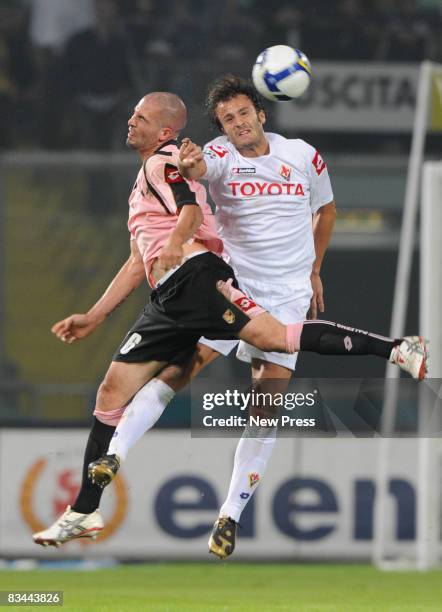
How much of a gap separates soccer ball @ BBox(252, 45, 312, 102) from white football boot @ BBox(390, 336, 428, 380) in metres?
1.27

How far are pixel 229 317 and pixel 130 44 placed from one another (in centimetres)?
1041

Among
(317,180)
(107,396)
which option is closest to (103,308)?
(107,396)

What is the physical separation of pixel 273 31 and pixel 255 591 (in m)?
7.67

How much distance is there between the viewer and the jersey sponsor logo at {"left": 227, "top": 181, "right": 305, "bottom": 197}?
22.7 ft

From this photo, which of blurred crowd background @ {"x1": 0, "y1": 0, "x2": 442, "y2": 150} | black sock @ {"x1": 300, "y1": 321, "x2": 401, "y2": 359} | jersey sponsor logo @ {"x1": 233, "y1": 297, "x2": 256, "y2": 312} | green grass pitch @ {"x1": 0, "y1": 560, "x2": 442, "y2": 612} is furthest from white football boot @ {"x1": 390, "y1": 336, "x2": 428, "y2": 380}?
blurred crowd background @ {"x1": 0, "y1": 0, "x2": 442, "y2": 150}

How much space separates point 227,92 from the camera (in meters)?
6.88

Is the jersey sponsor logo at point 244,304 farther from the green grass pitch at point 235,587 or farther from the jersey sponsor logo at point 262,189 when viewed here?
the green grass pitch at point 235,587

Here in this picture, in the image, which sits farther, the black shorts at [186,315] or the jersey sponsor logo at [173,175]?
the black shorts at [186,315]

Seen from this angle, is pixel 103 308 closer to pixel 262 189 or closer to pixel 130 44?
pixel 262 189

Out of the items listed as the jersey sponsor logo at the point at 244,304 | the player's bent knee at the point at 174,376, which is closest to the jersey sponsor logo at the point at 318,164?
the jersey sponsor logo at the point at 244,304

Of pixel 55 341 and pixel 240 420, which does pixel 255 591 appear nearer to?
pixel 240 420

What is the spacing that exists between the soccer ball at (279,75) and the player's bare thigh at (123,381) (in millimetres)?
1385

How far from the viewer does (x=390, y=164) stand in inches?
619

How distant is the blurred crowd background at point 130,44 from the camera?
16.3 metres
